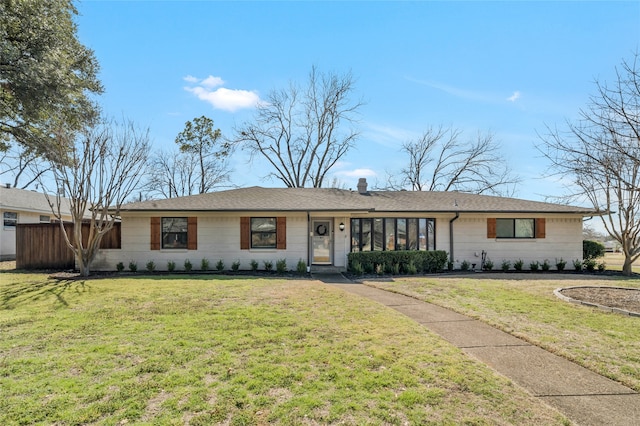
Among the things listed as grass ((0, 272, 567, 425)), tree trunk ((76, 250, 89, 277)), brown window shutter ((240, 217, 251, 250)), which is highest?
brown window shutter ((240, 217, 251, 250))

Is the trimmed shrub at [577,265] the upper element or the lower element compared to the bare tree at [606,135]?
lower

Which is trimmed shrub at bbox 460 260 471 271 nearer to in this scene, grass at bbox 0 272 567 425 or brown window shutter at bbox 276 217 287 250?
brown window shutter at bbox 276 217 287 250

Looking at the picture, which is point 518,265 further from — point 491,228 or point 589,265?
point 589,265

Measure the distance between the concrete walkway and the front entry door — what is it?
841cm

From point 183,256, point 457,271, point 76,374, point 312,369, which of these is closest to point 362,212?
point 457,271

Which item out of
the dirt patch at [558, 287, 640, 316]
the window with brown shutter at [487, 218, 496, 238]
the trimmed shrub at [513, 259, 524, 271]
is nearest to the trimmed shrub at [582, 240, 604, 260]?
the trimmed shrub at [513, 259, 524, 271]

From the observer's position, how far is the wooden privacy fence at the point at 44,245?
539 inches

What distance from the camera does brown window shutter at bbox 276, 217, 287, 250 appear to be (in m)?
13.8

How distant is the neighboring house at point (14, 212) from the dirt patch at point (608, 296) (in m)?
23.6

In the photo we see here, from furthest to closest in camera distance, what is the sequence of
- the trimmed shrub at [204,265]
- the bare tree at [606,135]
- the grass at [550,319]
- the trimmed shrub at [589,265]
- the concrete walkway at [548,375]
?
the trimmed shrub at [589,265] < the trimmed shrub at [204,265] < the bare tree at [606,135] < the grass at [550,319] < the concrete walkway at [548,375]

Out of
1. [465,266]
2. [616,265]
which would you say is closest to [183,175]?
[465,266]

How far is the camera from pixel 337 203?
47.3ft

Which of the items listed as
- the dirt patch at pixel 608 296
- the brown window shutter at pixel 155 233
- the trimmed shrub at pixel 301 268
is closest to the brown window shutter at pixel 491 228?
the dirt patch at pixel 608 296

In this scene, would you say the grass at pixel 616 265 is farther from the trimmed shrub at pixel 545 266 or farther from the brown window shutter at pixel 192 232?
the brown window shutter at pixel 192 232
